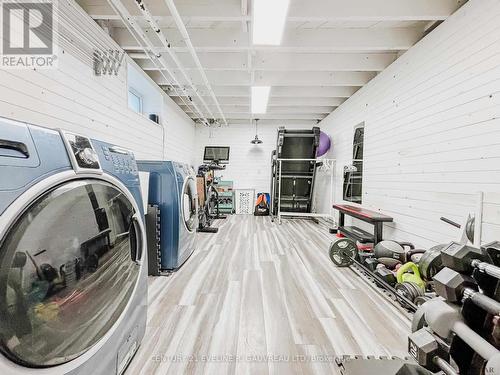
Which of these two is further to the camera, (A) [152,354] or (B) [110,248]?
(A) [152,354]

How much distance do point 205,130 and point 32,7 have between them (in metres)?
6.03

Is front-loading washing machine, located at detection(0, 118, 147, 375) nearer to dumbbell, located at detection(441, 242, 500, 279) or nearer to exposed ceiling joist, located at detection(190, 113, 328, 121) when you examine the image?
dumbbell, located at detection(441, 242, 500, 279)

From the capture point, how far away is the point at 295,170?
6.39 m

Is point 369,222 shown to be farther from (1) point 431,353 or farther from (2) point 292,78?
(2) point 292,78

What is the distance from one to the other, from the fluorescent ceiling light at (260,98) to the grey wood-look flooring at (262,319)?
330 centimetres

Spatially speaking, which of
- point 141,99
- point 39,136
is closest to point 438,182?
point 39,136

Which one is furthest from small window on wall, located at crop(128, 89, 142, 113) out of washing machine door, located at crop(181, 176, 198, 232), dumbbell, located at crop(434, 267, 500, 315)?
dumbbell, located at crop(434, 267, 500, 315)

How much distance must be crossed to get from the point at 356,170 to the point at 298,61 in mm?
2294

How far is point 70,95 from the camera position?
237 cm

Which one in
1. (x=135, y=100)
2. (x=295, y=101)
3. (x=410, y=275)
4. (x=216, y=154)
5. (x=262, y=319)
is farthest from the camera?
(x=216, y=154)

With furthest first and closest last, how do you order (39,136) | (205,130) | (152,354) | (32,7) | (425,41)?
(205,130)
(425,41)
(32,7)
(152,354)
(39,136)

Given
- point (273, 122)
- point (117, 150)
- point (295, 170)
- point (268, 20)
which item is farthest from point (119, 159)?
point (273, 122)

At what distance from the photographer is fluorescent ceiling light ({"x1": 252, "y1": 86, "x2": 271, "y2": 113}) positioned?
15.3 ft

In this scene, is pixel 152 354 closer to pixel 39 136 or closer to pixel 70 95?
pixel 39 136
